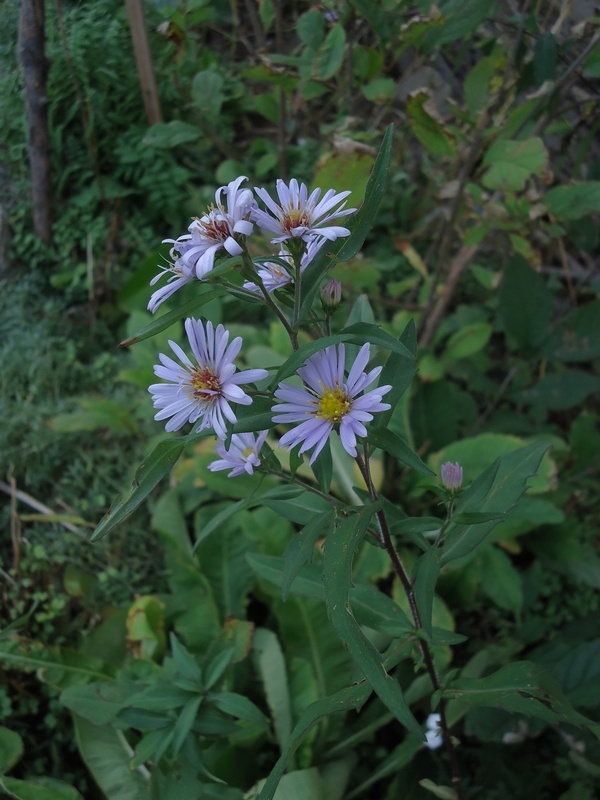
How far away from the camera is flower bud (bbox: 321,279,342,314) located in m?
0.74

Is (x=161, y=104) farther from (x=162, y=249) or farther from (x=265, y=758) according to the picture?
(x=265, y=758)

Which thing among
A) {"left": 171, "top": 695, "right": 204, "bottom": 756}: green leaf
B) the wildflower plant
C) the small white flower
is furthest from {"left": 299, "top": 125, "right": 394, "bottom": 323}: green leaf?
the small white flower

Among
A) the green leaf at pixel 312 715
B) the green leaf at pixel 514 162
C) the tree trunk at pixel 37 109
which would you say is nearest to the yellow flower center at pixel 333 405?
the green leaf at pixel 312 715

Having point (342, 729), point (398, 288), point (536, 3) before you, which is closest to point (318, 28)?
point (536, 3)

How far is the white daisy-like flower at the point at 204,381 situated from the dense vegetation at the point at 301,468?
0.23m

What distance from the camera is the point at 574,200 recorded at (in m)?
1.37

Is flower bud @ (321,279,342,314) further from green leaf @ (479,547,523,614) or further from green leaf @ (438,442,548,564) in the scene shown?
green leaf @ (479,547,523,614)

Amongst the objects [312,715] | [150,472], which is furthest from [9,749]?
[150,472]

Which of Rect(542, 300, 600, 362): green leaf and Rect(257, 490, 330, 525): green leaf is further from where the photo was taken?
Rect(542, 300, 600, 362): green leaf

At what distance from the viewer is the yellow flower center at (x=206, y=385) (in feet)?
2.23

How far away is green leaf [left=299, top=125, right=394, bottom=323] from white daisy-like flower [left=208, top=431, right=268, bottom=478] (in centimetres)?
18

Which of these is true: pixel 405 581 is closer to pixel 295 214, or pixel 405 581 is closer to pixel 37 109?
pixel 295 214

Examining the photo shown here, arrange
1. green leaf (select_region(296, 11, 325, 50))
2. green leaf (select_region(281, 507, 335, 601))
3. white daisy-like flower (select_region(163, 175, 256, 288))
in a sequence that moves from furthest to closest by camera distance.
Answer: green leaf (select_region(296, 11, 325, 50)) < green leaf (select_region(281, 507, 335, 601)) < white daisy-like flower (select_region(163, 175, 256, 288))

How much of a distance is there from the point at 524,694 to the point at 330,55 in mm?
1231
